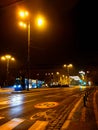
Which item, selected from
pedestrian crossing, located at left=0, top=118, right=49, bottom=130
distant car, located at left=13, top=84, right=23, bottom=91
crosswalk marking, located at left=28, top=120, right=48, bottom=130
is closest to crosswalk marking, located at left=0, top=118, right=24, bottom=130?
pedestrian crossing, located at left=0, top=118, right=49, bottom=130

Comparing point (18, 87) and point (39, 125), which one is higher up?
point (18, 87)

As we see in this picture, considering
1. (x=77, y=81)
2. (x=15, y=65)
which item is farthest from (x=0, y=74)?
(x=77, y=81)

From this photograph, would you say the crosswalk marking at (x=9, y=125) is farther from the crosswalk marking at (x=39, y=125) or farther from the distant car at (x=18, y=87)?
the distant car at (x=18, y=87)

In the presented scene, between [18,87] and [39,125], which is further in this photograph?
[18,87]

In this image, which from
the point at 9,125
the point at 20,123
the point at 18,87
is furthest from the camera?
the point at 18,87

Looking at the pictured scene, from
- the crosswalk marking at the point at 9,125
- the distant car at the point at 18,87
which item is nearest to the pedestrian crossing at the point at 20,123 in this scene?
the crosswalk marking at the point at 9,125

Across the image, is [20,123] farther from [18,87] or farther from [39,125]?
[18,87]

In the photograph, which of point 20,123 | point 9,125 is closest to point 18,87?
point 20,123

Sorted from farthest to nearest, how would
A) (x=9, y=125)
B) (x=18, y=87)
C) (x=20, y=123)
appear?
(x=18, y=87) → (x=20, y=123) → (x=9, y=125)

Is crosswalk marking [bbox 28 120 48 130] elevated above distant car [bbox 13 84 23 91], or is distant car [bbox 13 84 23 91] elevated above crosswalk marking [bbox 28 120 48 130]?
distant car [bbox 13 84 23 91]

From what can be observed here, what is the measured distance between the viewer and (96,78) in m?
126

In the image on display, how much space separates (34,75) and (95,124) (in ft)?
374

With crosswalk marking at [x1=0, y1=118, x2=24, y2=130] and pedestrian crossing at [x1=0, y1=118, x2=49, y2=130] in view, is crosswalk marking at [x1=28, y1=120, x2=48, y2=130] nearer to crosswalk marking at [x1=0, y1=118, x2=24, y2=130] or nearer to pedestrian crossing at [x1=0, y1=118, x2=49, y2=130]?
pedestrian crossing at [x1=0, y1=118, x2=49, y2=130]

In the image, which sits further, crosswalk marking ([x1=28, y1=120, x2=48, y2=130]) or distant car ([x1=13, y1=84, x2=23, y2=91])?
distant car ([x1=13, y1=84, x2=23, y2=91])
